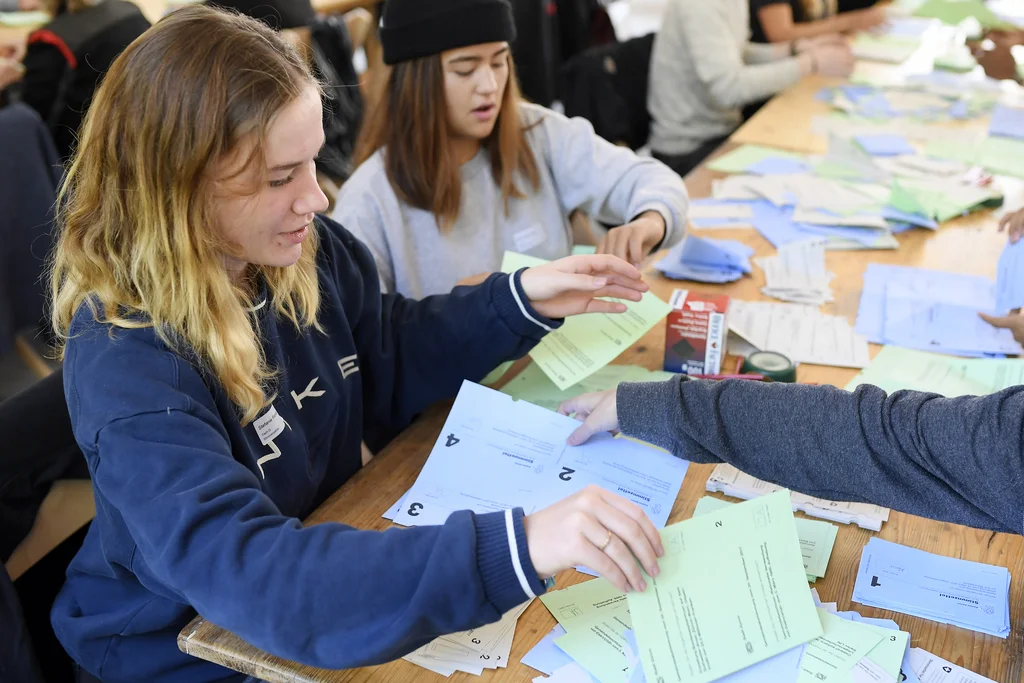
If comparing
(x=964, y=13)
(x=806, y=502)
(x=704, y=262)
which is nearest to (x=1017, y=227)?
(x=704, y=262)

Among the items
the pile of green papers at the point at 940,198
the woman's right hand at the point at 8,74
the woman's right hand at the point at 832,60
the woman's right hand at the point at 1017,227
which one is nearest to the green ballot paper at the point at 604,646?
the woman's right hand at the point at 1017,227

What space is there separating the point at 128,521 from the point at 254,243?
36 centimetres

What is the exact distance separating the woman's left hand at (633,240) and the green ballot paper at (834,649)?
2.65 feet

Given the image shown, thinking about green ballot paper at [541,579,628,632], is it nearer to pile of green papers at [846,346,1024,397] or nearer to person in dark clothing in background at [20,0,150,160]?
pile of green papers at [846,346,1024,397]

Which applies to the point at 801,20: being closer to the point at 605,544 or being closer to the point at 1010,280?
the point at 1010,280

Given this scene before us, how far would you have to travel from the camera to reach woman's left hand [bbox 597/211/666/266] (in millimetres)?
1652

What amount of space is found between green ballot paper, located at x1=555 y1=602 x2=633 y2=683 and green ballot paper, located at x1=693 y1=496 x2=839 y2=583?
0.67 ft

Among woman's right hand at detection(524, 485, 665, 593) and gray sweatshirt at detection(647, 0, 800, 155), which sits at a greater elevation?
woman's right hand at detection(524, 485, 665, 593)

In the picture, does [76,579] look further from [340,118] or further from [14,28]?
[14,28]

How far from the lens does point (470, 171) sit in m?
1.86

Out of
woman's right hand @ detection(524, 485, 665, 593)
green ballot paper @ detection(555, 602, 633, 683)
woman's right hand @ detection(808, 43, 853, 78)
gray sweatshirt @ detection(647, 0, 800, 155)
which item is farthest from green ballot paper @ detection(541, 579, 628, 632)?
woman's right hand @ detection(808, 43, 853, 78)

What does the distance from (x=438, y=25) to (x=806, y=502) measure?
1.04 m

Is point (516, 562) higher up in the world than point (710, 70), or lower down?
higher up

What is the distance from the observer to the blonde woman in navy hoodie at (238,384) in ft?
2.85
